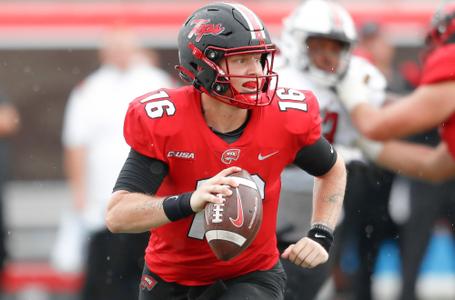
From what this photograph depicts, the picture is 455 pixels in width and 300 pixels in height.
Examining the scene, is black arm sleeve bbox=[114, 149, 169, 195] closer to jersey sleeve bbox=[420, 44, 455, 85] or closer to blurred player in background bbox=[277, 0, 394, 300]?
blurred player in background bbox=[277, 0, 394, 300]

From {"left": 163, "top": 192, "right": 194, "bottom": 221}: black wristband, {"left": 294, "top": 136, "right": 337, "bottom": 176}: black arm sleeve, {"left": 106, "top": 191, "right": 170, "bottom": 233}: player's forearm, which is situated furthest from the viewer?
{"left": 294, "top": 136, "right": 337, "bottom": 176}: black arm sleeve

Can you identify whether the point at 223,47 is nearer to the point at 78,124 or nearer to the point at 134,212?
the point at 134,212

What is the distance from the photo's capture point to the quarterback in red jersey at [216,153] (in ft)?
15.4

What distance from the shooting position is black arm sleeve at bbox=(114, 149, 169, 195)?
470 cm

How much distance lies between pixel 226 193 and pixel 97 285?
4.01 metres

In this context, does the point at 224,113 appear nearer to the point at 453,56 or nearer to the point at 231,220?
the point at 231,220

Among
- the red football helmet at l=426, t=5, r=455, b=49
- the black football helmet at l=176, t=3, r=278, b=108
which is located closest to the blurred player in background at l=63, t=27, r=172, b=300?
the red football helmet at l=426, t=5, r=455, b=49

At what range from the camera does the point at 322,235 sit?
4.91 metres

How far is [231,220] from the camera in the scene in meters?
4.42

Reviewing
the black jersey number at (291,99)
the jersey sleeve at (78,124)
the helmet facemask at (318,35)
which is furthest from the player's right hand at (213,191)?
the jersey sleeve at (78,124)

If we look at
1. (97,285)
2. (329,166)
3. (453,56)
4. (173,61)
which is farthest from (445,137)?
(173,61)

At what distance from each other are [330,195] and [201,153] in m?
0.63

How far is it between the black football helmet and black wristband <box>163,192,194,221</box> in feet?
1.49

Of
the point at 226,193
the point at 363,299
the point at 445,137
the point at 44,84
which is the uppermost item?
the point at 226,193
